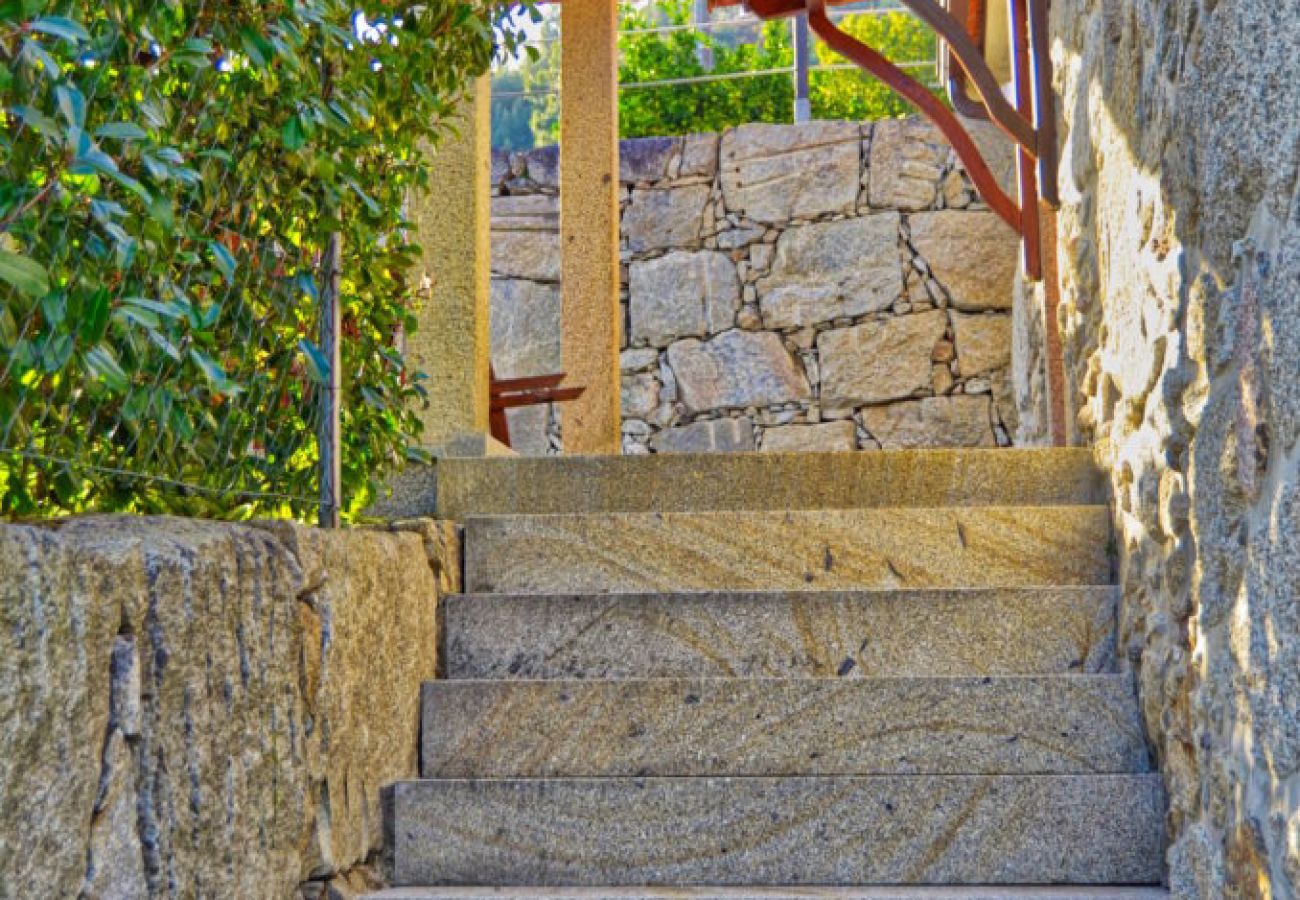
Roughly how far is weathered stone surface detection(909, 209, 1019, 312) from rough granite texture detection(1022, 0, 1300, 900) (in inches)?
182

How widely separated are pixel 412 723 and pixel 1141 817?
1189mm

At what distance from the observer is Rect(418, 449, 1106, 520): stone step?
11.1 feet

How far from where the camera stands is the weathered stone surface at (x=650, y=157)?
8156mm

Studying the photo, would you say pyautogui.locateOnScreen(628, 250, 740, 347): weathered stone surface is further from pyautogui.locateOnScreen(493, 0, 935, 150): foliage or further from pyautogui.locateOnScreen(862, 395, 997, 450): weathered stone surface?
pyautogui.locateOnScreen(493, 0, 935, 150): foliage

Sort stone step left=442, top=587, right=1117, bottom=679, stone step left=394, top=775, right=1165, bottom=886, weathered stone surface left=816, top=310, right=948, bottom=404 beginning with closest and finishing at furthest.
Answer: stone step left=394, top=775, right=1165, bottom=886, stone step left=442, top=587, right=1117, bottom=679, weathered stone surface left=816, top=310, right=948, bottom=404

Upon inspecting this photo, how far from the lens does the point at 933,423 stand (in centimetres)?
766

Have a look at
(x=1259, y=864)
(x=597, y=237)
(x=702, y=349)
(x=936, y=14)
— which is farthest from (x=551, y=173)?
(x=1259, y=864)

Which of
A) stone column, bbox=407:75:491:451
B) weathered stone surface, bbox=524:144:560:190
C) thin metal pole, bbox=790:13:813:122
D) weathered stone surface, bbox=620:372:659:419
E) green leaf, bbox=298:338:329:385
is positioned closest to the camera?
green leaf, bbox=298:338:329:385

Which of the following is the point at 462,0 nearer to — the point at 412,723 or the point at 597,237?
the point at 412,723

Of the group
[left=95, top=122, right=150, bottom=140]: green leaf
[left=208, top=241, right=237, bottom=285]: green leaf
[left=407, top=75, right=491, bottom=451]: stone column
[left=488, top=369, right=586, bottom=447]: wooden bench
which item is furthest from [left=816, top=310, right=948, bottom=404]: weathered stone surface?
[left=95, top=122, right=150, bottom=140]: green leaf

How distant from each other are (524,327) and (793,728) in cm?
584

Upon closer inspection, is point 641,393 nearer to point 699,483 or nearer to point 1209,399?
point 699,483

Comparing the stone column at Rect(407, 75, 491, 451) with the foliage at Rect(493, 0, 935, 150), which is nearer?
the stone column at Rect(407, 75, 491, 451)

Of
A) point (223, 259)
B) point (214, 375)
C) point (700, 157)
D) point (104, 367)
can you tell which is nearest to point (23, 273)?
point (104, 367)
